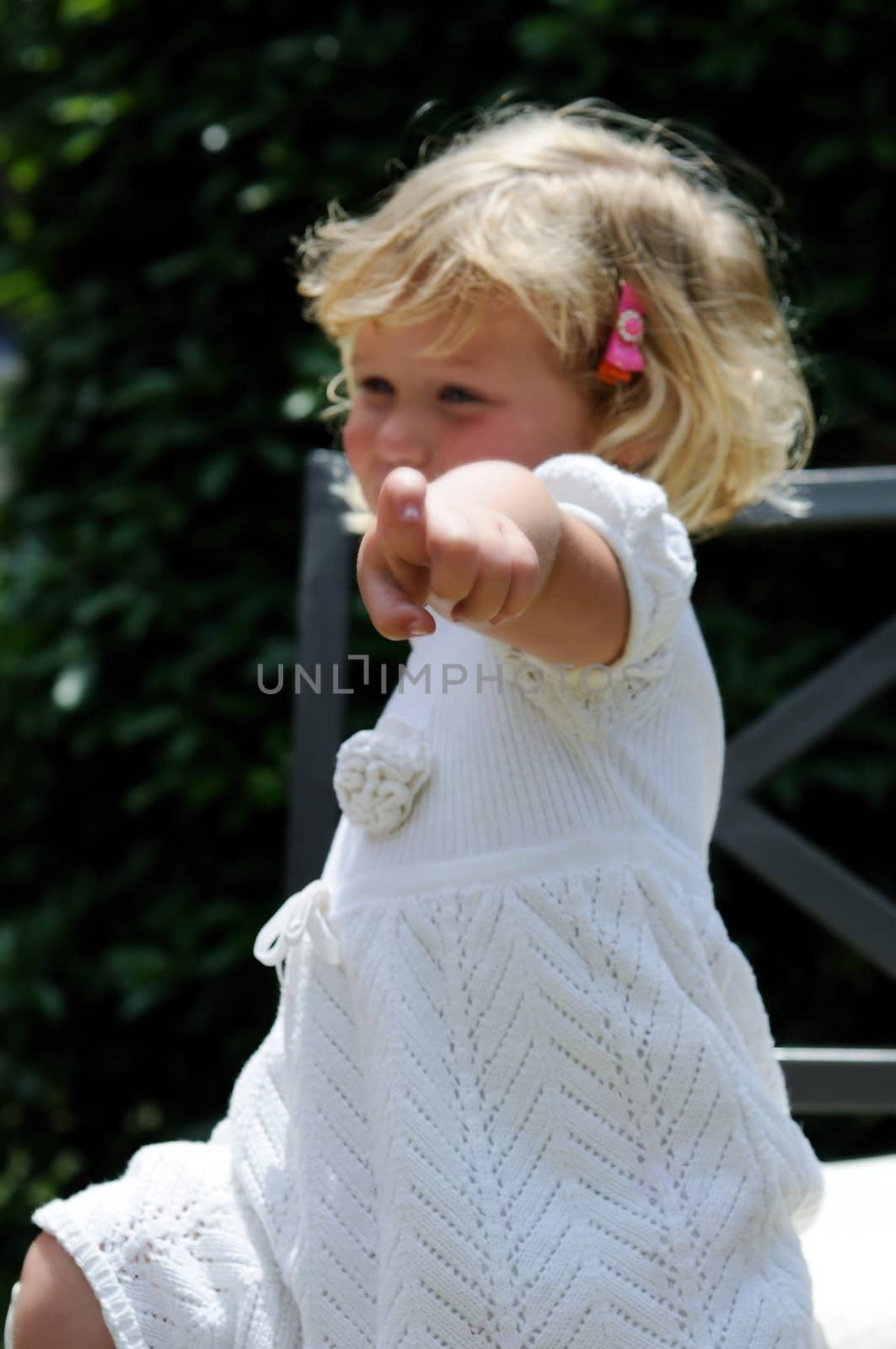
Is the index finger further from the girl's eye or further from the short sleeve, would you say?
the girl's eye

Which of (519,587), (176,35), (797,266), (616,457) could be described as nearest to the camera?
(519,587)

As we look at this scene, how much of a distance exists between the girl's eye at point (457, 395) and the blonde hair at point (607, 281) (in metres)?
0.03

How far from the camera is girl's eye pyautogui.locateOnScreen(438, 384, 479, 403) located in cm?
112

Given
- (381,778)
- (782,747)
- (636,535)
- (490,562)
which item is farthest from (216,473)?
(490,562)

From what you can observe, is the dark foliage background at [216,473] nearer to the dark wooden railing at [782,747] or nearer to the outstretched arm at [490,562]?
the dark wooden railing at [782,747]

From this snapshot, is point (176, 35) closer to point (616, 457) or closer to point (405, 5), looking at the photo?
point (405, 5)

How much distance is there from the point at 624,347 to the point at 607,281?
0.06 meters

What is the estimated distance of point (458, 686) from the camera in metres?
1.06

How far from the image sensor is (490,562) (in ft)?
2.45

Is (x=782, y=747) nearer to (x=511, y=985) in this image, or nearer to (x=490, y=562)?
(x=511, y=985)

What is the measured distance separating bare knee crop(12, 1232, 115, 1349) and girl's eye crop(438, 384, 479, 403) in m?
0.65

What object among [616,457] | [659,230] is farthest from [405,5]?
[616,457]

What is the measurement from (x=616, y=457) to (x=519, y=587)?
17.4 inches

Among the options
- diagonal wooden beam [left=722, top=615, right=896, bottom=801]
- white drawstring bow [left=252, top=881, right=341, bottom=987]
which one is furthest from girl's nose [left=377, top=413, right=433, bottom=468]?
diagonal wooden beam [left=722, top=615, right=896, bottom=801]
